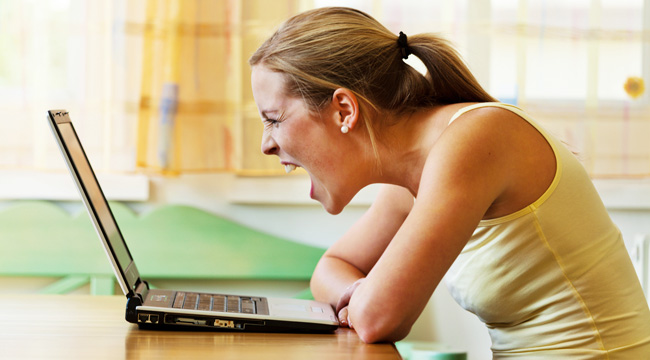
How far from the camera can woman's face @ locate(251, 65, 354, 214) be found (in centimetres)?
100

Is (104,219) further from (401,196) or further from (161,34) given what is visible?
(161,34)

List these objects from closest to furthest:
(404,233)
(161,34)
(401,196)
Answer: (404,233) < (401,196) < (161,34)

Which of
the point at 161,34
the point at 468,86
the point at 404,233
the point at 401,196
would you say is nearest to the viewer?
the point at 404,233

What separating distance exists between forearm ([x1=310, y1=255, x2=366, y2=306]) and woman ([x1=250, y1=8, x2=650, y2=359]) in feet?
0.17

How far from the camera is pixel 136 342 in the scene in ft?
2.79

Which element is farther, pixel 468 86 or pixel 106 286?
pixel 106 286

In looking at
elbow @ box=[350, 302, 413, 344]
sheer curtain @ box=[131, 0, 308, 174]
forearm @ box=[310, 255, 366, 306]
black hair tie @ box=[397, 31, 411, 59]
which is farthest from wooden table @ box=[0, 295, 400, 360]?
sheer curtain @ box=[131, 0, 308, 174]

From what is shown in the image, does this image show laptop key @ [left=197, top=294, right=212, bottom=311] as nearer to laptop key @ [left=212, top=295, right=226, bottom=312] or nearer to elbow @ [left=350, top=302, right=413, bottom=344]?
laptop key @ [left=212, top=295, right=226, bottom=312]

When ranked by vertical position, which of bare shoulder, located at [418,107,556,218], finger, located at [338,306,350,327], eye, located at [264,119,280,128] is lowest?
finger, located at [338,306,350,327]

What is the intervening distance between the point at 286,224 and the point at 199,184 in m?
0.27

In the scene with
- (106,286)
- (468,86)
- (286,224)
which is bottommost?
(106,286)

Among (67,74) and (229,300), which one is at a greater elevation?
(67,74)

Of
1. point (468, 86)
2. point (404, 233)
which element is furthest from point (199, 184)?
point (404, 233)

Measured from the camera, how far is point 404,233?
32.6 inches
